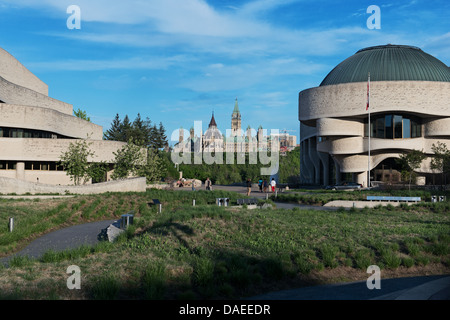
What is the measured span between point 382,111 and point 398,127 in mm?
3767

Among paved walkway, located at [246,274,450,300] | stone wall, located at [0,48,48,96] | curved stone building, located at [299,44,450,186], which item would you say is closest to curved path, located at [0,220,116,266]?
paved walkway, located at [246,274,450,300]

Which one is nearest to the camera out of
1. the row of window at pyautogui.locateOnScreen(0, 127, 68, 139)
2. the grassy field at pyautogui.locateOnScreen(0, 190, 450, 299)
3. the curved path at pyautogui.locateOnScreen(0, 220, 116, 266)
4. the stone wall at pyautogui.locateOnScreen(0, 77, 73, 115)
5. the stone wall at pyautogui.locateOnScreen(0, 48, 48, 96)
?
the grassy field at pyautogui.locateOnScreen(0, 190, 450, 299)

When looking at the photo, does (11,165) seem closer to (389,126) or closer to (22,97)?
(22,97)

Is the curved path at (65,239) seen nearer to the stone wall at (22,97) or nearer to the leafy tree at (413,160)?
the stone wall at (22,97)

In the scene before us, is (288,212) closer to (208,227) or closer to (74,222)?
(208,227)

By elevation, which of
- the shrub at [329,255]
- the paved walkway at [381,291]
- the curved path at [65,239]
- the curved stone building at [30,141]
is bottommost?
the curved path at [65,239]

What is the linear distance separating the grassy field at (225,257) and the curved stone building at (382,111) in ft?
110

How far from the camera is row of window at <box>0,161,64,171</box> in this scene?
40.1 meters

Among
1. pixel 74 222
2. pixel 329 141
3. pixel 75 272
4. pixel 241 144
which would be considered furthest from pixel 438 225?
pixel 241 144

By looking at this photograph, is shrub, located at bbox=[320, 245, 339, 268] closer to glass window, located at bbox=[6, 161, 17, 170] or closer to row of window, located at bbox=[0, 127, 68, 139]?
glass window, located at bbox=[6, 161, 17, 170]

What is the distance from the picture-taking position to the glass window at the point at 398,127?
1962 inches

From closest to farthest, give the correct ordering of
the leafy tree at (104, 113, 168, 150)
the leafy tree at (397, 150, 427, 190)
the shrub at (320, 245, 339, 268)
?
the shrub at (320, 245, 339, 268) → the leafy tree at (397, 150, 427, 190) → the leafy tree at (104, 113, 168, 150)

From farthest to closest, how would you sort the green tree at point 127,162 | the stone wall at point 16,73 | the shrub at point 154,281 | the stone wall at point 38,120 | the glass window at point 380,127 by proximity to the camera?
the glass window at point 380,127 → the stone wall at point 16,73 → the stone wall at point 38,120 → the green tree at point 127,162 → the shrub at point 154,281

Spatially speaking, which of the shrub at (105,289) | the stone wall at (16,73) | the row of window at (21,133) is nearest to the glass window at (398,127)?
the row of window at (21,133)
